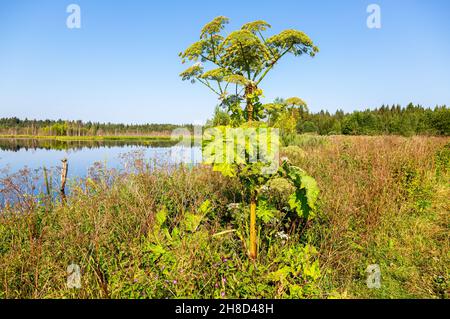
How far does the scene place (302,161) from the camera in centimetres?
653

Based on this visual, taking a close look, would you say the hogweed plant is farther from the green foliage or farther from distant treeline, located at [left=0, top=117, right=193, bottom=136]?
distant treeline, located at [left=0, top=117, right=193, bottom=136]

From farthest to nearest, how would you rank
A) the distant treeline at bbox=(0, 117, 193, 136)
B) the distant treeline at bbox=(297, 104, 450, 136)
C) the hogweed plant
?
the distant treeline at bbox=(0, 117, 193, 136)
the distant treeline at bbox=(297, 104, 450, 136)
the hogweed plant

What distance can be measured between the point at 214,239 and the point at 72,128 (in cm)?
12070

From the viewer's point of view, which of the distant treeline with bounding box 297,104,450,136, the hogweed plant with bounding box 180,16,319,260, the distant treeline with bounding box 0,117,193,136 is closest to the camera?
the hogweed plant with bounding box 180,16,319,260

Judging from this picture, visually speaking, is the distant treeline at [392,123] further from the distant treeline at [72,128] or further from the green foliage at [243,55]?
the distant treeline at [72,128]

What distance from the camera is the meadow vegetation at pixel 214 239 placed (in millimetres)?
2529

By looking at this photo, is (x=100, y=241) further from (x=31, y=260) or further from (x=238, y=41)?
(x=238, y=41)

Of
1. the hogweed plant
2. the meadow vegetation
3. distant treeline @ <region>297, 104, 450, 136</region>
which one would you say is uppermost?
distant treeline @ <region>297, 104, 450, 136</region>

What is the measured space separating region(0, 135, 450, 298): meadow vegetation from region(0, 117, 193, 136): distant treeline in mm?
106010

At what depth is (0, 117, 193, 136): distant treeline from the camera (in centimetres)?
10069

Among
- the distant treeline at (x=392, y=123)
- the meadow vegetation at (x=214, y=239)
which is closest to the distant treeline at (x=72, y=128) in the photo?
the distant treeline at (x=392, y=123)

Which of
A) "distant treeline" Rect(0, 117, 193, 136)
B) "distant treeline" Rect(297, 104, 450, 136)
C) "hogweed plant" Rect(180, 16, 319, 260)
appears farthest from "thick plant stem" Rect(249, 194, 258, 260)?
"distant treeline" Rect(0, 117, 193, 136)

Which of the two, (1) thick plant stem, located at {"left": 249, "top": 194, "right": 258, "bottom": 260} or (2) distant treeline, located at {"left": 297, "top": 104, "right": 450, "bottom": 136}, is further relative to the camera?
(2) distant treeline, located at {"left": 297, "top": 104, "right": 450, "bottom": 136}

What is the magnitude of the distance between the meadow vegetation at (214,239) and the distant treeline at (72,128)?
348 feet
